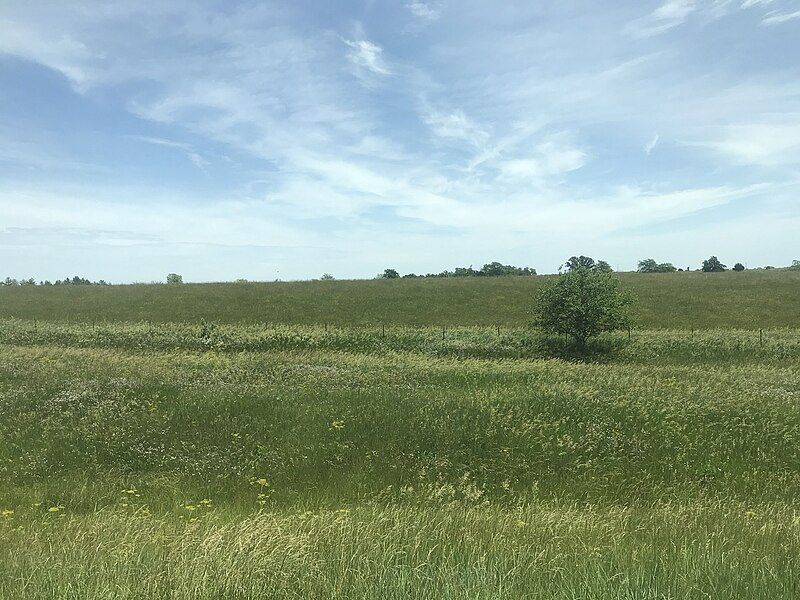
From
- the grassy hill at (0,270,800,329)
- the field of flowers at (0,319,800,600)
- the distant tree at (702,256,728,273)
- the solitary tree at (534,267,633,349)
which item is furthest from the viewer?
the distant tree at (702,256,728,273)

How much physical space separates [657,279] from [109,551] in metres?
75.7

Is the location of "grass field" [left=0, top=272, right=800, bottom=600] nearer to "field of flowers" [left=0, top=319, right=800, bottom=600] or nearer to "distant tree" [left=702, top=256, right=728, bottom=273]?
"field of flowers" [left=0, top=319, right=800, bottom=600]

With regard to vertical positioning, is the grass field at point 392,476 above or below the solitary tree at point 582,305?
below

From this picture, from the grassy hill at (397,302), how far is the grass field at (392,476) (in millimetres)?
15928

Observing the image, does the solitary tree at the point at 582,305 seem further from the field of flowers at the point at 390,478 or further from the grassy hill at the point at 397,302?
the grassy hill at the point at 397,302

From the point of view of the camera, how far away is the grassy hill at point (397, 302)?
48.1 metres

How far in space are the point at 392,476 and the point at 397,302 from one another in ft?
147

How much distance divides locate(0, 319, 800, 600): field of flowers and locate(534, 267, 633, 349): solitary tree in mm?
7573

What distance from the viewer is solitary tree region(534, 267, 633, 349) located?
111 ft

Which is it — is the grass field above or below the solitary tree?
below

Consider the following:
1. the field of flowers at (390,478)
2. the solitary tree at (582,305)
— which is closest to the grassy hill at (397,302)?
the solitary tree at (582,305)

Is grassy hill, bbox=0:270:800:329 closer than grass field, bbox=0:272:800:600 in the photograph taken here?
No

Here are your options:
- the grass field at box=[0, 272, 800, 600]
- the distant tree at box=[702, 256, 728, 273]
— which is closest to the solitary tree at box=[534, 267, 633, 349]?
the grass field at box=[0, 272, 800, 600]

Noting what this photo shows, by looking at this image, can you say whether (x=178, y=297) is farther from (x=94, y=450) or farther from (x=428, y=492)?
(x=428, y=492)
